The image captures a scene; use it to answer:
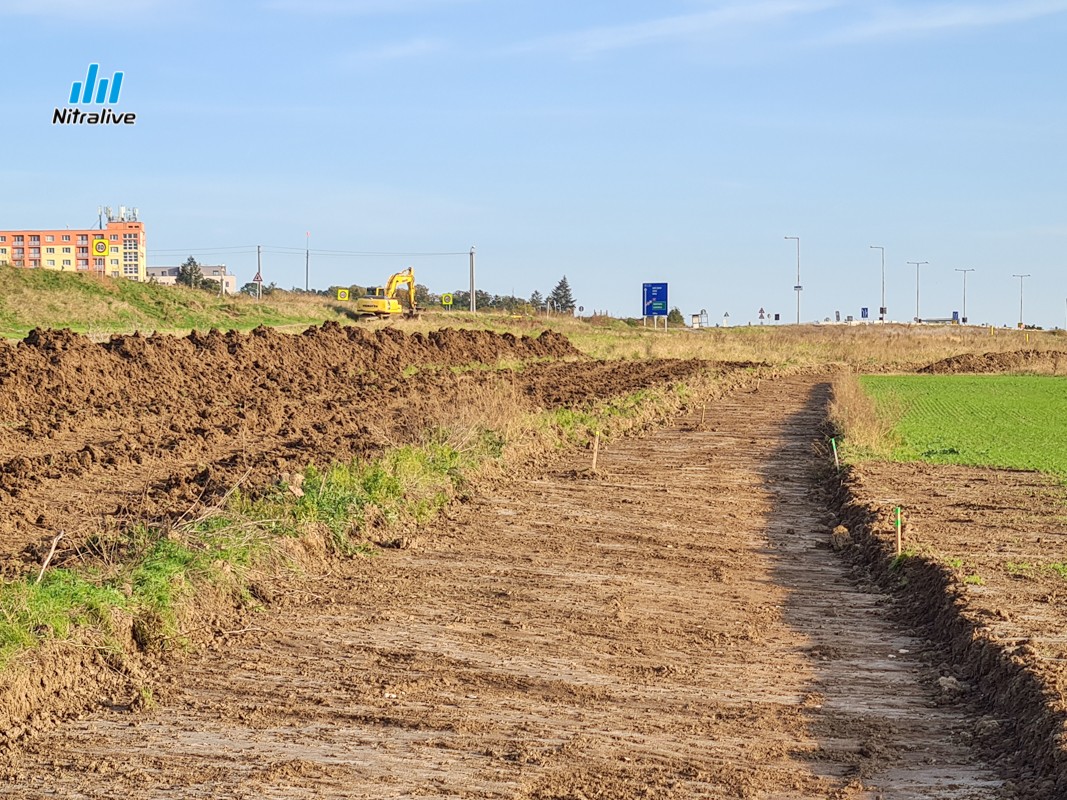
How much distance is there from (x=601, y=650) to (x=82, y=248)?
12713 centimetres

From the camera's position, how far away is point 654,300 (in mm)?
90750

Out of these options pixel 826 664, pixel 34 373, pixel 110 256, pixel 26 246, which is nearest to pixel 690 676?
pixel 826 664

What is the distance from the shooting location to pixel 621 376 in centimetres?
4656

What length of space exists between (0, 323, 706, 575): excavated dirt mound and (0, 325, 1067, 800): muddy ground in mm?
149

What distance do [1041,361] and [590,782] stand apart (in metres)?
69.0

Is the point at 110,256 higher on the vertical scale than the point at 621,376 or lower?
higher

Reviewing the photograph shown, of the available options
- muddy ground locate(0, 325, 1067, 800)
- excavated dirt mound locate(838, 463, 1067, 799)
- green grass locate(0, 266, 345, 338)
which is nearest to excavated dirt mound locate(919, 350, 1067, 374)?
green grass locate(0, 266, 345, 338)

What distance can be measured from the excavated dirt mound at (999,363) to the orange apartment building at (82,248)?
244ft

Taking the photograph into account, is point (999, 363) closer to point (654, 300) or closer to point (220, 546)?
point (654, 300)

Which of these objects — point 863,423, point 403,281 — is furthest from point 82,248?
point 863,423

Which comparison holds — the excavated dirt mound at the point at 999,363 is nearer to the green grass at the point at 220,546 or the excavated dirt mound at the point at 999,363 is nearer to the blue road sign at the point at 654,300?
the blue road sign at the point at 654,300

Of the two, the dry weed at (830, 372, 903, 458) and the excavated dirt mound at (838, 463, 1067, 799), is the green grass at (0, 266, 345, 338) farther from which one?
the excavated dirt mound at (838, 463, 1067, 799)

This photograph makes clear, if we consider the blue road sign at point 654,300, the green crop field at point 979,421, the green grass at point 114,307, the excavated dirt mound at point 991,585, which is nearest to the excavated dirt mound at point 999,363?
the green crop field at point 979,421

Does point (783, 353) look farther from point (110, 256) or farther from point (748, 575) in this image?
point (110, 256)
